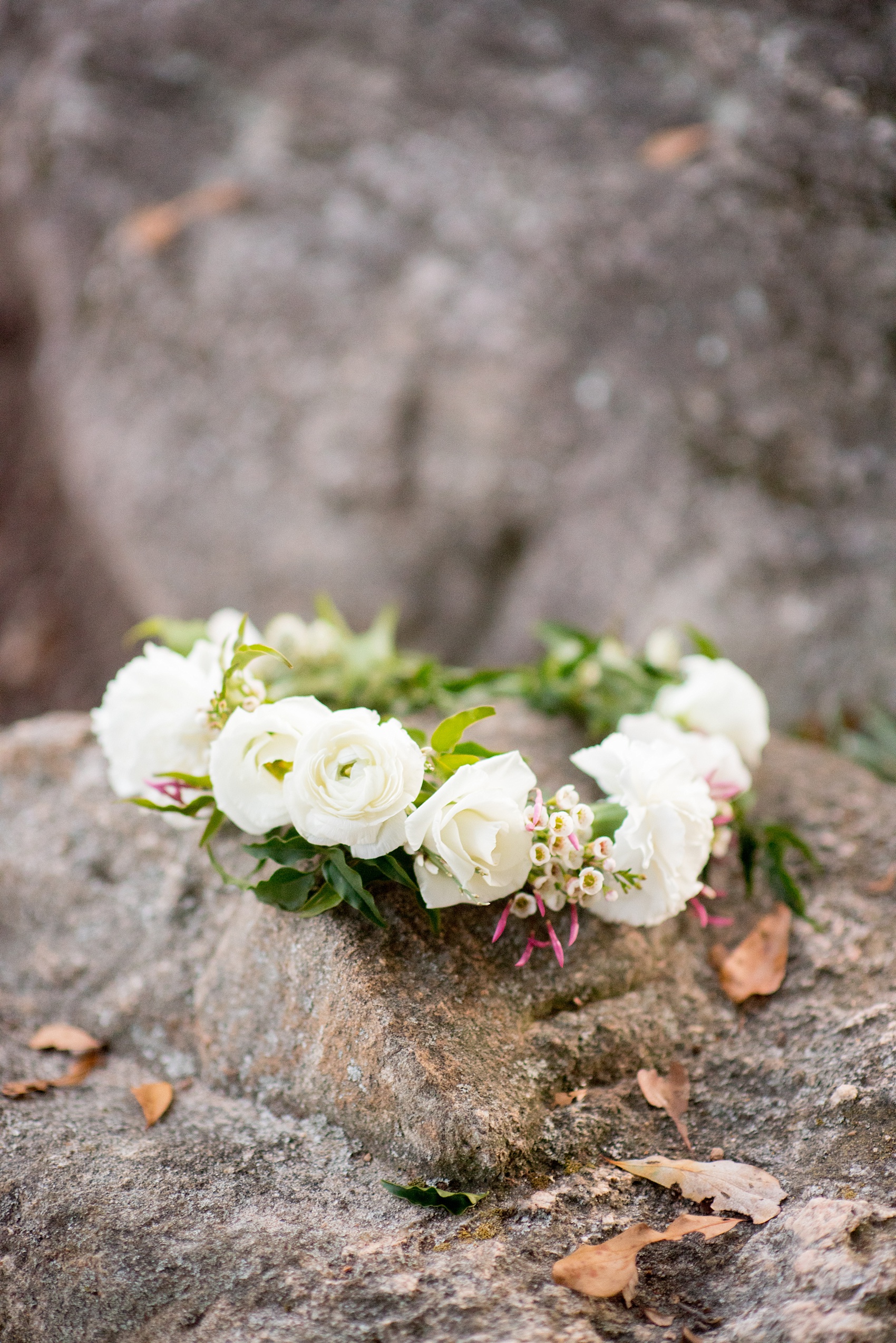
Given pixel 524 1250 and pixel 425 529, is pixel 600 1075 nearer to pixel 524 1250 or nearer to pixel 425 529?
pixel 524 1250

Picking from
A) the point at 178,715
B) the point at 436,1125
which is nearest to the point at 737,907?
the point at 436,1125

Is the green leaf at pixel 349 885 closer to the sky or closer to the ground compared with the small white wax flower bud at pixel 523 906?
closer to the sky

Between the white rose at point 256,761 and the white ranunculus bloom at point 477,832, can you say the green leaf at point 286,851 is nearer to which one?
the white rose at point 256,761

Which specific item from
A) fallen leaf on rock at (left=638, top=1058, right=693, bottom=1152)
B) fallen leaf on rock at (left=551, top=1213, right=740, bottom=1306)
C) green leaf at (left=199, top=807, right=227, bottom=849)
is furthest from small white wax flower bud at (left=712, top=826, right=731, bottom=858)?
green leaf at (left=199, top=807, right=227, bottom=849)

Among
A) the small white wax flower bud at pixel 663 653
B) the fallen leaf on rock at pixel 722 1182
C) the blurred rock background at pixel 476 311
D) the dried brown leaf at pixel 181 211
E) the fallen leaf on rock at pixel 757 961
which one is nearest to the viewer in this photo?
the fallen leaf on rock at pixel 722 1182

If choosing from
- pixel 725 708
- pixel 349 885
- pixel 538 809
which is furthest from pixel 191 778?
pixel 725 708

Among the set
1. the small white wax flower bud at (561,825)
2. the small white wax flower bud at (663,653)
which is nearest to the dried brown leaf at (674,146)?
the small white wax flower bud at (663,653)
